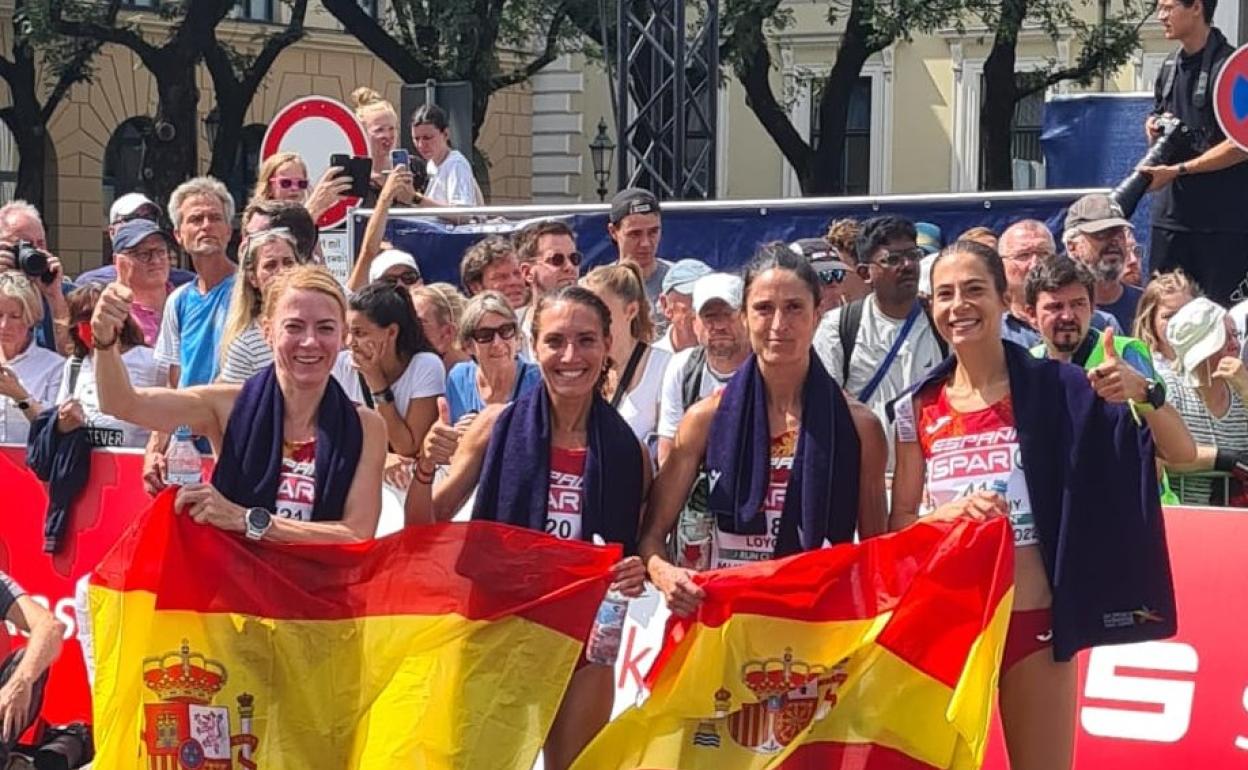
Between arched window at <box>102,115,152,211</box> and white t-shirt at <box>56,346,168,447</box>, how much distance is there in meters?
29.0

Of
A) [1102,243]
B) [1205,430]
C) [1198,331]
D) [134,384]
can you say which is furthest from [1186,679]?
[134,384]

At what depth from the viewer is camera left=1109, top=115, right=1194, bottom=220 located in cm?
991

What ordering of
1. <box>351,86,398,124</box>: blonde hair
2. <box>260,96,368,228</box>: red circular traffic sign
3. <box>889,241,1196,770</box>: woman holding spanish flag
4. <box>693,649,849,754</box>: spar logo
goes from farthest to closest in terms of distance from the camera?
<box>351,86,398,124</box>: blonde hair, <box>260,96,368,228</box>: red circular traffic sign, <box>693,649,849,754</box>: spar logo, <box>889,241,1196,770</box>: woman holding spanish flag

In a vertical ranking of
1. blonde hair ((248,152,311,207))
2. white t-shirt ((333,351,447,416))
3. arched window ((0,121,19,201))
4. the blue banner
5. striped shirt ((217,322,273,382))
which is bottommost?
white t-shirt ((333,351,447,416))

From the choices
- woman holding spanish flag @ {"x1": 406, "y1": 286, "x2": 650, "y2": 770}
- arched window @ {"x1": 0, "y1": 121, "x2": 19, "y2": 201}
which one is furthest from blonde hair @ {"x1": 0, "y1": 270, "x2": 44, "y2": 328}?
arched window @ {"x1": 0, "y1": 121, "x2": 19, "y2": 201}

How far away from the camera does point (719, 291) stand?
25.3 ft

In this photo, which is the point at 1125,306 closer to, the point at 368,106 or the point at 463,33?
the point at 368,106

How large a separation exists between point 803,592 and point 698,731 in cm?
48

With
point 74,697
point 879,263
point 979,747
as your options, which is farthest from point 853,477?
point 74,697

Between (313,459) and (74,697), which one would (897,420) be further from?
(74,697)

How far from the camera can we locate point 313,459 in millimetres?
6371

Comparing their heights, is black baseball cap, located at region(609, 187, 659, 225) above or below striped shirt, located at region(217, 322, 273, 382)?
above

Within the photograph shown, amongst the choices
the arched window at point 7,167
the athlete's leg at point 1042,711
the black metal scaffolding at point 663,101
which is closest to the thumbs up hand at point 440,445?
the athlete's leg at point 1042,711

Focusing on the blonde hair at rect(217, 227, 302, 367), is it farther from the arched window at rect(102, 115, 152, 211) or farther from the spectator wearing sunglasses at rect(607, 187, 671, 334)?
the arched window at rect(102, 115, 152, 211)
